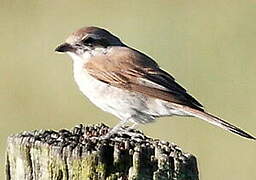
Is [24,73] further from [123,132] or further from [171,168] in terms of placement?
[171,168]

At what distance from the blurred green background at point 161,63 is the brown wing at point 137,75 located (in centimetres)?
264


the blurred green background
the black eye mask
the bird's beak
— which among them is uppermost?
the black eye mask

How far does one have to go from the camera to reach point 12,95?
43.0 feet

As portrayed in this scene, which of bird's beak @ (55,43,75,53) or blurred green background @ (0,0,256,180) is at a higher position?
bird's beak @ (55,43,75,53)

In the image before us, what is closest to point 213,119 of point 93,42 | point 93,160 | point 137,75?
point 137,75

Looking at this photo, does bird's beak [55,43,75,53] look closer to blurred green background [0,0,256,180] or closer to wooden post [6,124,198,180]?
blurred green background [0,0,256,180]

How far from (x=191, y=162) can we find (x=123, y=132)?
3.31 feet

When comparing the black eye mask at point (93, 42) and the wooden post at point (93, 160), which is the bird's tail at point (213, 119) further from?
the wooden post at point (93, 160)

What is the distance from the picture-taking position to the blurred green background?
38.4 ft

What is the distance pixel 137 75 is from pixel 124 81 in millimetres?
114

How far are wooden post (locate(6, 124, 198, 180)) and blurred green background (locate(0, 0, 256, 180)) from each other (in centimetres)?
507

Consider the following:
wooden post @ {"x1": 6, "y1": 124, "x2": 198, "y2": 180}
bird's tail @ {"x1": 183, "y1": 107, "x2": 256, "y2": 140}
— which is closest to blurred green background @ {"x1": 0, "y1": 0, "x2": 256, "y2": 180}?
bird's tail @ {"x1": 183, "y1": 107, "x2": 256, "y2": 140}

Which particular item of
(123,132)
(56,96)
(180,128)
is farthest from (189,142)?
(123,132)

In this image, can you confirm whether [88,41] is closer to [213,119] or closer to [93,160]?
[213,119]
